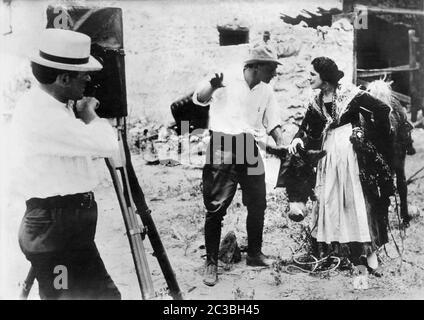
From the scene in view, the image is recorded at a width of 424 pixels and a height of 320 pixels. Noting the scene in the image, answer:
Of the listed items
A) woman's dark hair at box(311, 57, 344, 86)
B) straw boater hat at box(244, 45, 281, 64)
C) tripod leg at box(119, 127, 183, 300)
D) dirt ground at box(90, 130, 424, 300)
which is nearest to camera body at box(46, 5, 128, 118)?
tripod leg at box(119, 127, 183, 300)

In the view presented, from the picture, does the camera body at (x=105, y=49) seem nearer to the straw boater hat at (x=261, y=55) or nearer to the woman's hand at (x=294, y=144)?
the straw boater hat at (x=261, y=55)

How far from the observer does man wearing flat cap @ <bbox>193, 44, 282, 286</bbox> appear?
171 inches

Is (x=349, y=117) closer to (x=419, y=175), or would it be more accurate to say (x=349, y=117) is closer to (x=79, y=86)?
(x=419, y=175)

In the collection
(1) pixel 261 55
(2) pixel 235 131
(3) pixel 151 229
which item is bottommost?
(3) pixel 151 229

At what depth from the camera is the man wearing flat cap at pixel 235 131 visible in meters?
4.34

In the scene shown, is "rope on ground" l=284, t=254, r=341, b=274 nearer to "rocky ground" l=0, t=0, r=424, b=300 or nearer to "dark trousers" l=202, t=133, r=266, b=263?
"rocky ground" l=0, t=0, r=424, b=300

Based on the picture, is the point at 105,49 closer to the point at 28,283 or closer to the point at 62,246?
the point at 62,246

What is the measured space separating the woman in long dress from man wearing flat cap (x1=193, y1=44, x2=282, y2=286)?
0.39 metres

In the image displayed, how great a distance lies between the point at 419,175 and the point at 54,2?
153 inches

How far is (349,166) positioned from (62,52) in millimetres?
2593

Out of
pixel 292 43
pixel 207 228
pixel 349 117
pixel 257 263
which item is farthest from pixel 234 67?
pixel 257 263

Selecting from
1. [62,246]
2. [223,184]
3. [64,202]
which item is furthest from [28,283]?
[223,184]

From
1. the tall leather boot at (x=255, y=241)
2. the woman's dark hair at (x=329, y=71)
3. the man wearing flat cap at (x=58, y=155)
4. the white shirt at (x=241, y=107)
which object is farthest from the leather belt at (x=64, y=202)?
the woman's dark hair at (x=329, y=71)

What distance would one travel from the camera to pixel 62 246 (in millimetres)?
3471
